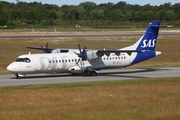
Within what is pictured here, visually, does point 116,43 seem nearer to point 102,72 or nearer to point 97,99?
point 102,72

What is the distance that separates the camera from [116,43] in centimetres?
7269

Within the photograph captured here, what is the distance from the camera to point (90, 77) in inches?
1451

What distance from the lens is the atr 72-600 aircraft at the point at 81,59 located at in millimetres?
35234

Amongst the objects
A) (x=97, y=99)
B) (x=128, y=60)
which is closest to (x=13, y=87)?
(x=97, y=99)

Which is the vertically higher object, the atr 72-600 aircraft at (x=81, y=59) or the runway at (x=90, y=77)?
the atr 72-600 aircraft at (x=81, y=59)

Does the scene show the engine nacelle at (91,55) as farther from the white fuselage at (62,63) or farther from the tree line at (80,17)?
the tree line at (80,17)

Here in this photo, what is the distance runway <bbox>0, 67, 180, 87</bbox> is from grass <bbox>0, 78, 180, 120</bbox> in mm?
2805

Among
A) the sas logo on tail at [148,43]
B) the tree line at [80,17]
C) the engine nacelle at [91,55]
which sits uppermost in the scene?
the sas logo on tail at [148,43]

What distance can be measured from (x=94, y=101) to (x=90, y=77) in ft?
41.1

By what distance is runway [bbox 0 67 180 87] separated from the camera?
111ft

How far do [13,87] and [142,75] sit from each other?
40.3ft

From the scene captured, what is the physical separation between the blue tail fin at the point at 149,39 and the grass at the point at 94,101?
923 centimetres

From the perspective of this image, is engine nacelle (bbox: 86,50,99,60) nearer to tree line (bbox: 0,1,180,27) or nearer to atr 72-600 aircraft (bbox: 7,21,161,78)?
atr 72-600 aircraft (bbox: 7,21,161,78)

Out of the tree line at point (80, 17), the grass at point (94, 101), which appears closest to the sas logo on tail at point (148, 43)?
the grass at point (94, 101)
